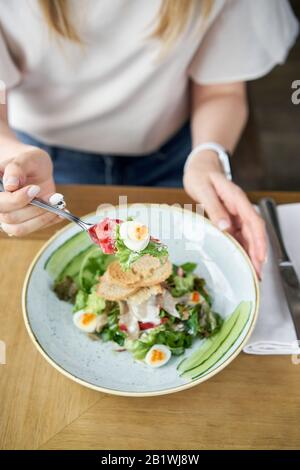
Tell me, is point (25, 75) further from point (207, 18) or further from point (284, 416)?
point (284, 416)

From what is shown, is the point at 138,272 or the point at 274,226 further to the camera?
the point at 274,226

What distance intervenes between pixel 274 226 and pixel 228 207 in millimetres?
125

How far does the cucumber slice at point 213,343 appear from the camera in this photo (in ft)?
2.74

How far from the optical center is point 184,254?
1025 millimetres

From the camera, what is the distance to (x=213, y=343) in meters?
0.87

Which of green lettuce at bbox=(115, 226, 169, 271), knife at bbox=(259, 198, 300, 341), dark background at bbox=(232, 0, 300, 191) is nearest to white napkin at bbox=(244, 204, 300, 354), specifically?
knife at bbox=(259, 198, 300, 341)

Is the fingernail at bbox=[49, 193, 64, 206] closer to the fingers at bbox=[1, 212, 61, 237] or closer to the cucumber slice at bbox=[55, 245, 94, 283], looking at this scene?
the fingers at bbox=[1, 212, 61, 237]

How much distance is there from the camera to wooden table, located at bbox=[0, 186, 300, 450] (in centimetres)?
78

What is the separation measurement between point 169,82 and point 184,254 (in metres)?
0.51

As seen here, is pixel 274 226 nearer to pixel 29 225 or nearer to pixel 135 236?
pixel 135 236

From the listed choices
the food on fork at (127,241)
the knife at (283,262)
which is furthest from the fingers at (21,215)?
the knife at (283,262)

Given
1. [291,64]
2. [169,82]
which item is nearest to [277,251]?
[169,82]

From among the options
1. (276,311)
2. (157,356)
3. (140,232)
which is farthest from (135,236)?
(276,311)

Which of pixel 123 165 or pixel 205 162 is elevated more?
pixel 205 162
